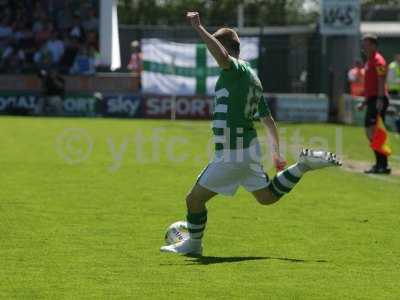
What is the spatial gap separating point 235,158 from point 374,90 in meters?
8.88

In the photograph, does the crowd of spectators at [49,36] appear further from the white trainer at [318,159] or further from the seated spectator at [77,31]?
the white trainer at [318,159]

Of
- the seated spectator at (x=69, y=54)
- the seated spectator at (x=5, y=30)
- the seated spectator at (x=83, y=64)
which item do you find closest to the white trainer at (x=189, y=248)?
the seated spectator at (x=83, y=64)

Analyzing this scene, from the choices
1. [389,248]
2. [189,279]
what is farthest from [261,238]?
[189,279]

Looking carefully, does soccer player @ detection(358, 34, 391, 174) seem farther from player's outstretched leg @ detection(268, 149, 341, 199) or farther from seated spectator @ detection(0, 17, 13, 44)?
seated spectator @ detection(0, 17, 13, 44)

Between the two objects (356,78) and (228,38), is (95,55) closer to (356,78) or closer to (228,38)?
(356,78)

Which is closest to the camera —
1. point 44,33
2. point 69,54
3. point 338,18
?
point 338,18

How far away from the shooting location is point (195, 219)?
9938mm

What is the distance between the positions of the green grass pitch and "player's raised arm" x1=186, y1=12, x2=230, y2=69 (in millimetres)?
1643

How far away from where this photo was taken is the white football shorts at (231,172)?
9.82 metres

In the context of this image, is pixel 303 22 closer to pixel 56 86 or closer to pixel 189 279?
pixel 56 86

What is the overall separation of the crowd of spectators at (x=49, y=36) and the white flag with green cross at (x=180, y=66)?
209 cm

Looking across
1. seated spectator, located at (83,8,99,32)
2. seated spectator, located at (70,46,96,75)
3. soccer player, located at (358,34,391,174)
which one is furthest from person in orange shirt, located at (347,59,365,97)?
soccer player, located at (358,34,391,174)

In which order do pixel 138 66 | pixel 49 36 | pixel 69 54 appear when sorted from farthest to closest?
pixel 49 36, pixel 69 54, pixel 138 66

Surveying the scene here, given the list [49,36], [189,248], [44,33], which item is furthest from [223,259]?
[44,33]
